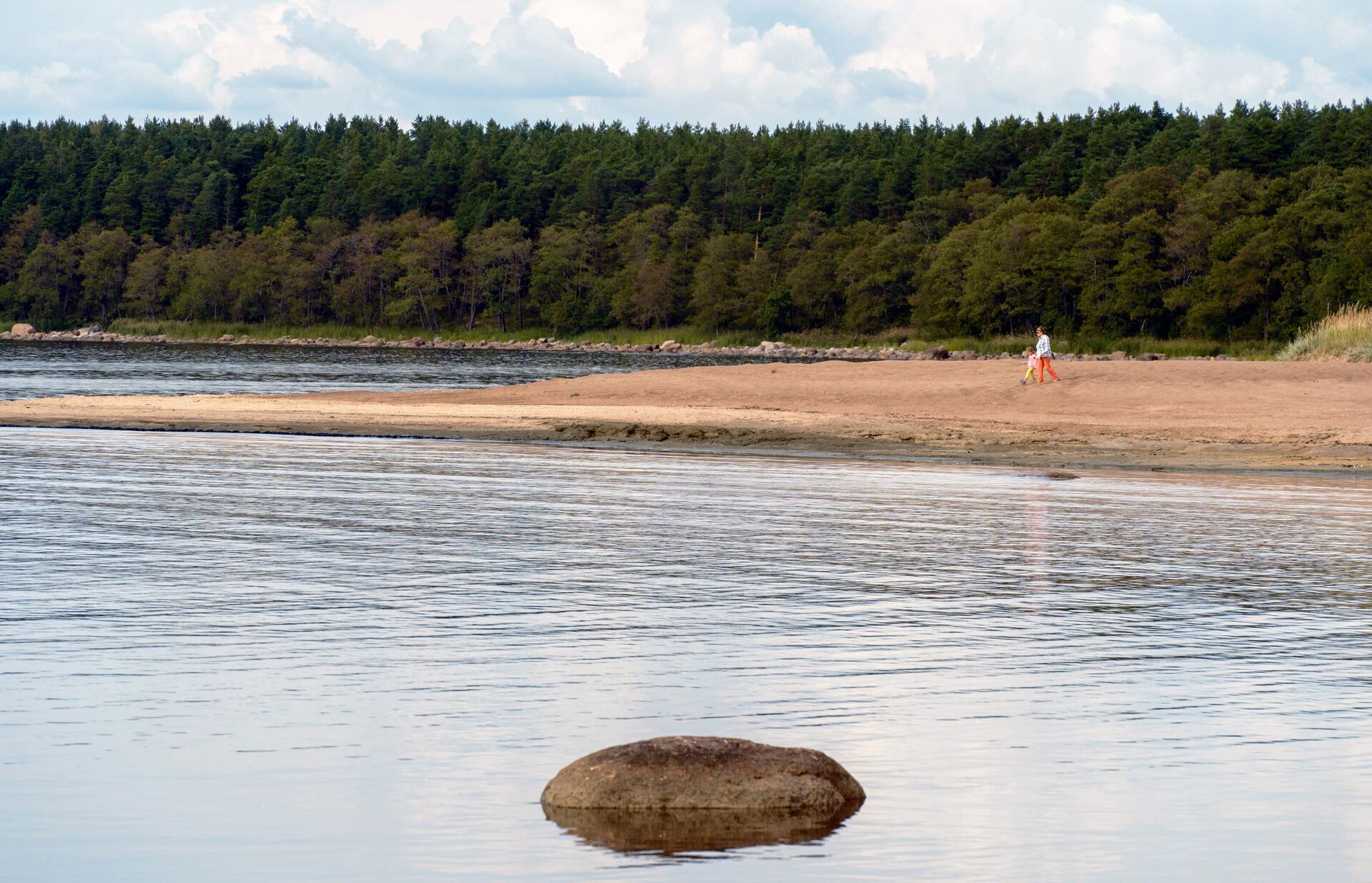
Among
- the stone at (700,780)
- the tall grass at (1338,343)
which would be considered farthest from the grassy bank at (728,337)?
the stone at (700,780)

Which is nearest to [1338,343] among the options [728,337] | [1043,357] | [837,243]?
[1043,357]

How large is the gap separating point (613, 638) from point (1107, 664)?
3732 mm

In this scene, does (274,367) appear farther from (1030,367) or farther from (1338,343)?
(1338,343)

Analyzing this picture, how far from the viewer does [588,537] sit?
18891 millimetres

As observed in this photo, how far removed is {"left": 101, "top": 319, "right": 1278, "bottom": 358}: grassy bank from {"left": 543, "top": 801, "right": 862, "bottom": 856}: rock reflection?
7622 cm

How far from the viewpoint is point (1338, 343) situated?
155 feet

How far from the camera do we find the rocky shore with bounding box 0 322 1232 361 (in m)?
117

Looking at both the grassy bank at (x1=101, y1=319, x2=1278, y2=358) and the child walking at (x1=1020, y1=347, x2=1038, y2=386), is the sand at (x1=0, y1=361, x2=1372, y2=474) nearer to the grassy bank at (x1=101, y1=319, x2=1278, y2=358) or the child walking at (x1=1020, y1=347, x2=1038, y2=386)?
the child walking at (x1=1020, y1=347, x2=1038, y2=386)

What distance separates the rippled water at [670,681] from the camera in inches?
306

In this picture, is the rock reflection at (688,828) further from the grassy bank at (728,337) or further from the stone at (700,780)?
the grassy bank at (728,337)

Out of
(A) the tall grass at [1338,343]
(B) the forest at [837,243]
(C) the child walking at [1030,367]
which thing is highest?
(B) the forest at [837,243]

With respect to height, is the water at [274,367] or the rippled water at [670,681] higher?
the rippled water at [670,681]

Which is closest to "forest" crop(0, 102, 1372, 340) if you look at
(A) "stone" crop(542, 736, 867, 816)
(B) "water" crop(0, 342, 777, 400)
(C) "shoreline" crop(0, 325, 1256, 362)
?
(C) "shoreline" crop(0, 325, 1256, 362)

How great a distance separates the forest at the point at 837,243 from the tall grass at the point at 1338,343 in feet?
154
